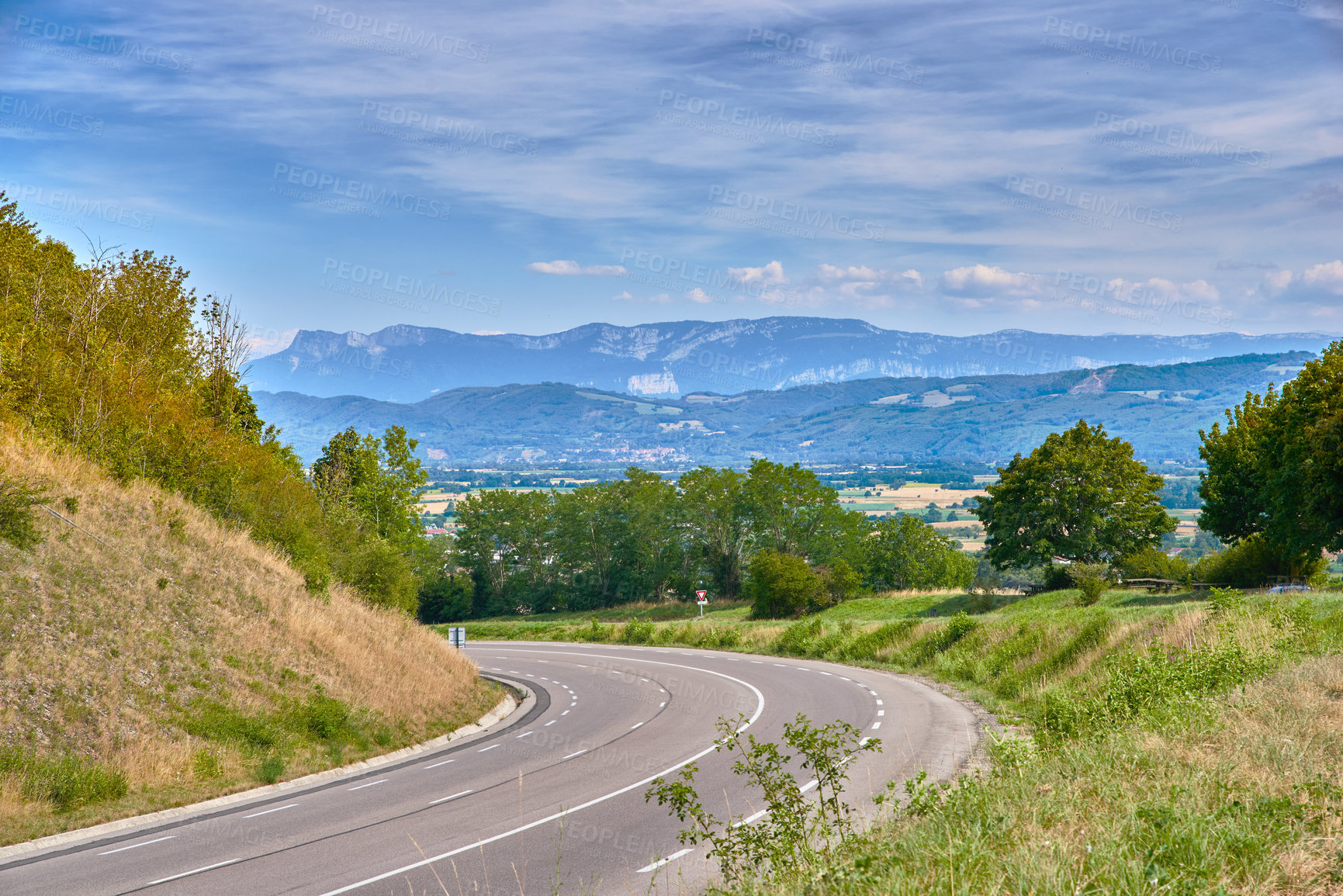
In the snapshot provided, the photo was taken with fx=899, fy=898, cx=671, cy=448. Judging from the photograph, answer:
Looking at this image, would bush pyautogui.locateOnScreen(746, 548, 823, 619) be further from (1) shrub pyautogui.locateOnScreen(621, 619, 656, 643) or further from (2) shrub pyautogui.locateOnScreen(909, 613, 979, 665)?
(2) shrub pyautogui.locateOnScreen(909, 613, 979, 665)

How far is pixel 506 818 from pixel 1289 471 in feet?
126

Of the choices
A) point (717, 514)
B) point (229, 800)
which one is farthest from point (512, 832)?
point (717, 514)

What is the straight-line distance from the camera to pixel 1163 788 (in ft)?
23.2

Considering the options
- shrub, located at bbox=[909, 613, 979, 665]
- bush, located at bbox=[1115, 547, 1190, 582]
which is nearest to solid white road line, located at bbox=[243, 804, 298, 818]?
shrub, located at bbox=[909, 613, 979, 665]

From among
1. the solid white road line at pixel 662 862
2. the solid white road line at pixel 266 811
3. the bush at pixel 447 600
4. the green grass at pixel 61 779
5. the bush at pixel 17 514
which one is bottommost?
the bush at pixel 447 600

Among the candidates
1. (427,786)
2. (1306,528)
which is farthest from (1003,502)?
(427,786)

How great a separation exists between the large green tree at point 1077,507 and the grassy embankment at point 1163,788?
1485 inches

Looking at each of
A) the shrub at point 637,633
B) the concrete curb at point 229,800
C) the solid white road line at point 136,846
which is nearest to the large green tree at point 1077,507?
the shrub at point 637,633

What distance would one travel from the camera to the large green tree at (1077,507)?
179ft

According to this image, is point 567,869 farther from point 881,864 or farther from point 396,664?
point 396,664

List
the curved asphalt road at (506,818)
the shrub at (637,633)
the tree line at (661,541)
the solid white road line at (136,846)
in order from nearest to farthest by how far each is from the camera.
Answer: the curved asphalt road at (506,818) → the solid white road line at (136,846) → the shrub at (637,633) → the tree line at (661,541)

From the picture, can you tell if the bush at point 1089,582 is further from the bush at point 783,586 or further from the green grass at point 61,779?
the green grass at point 61,779

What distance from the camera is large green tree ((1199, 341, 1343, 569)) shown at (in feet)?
110

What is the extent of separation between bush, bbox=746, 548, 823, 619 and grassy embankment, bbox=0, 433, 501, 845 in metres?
37.0
